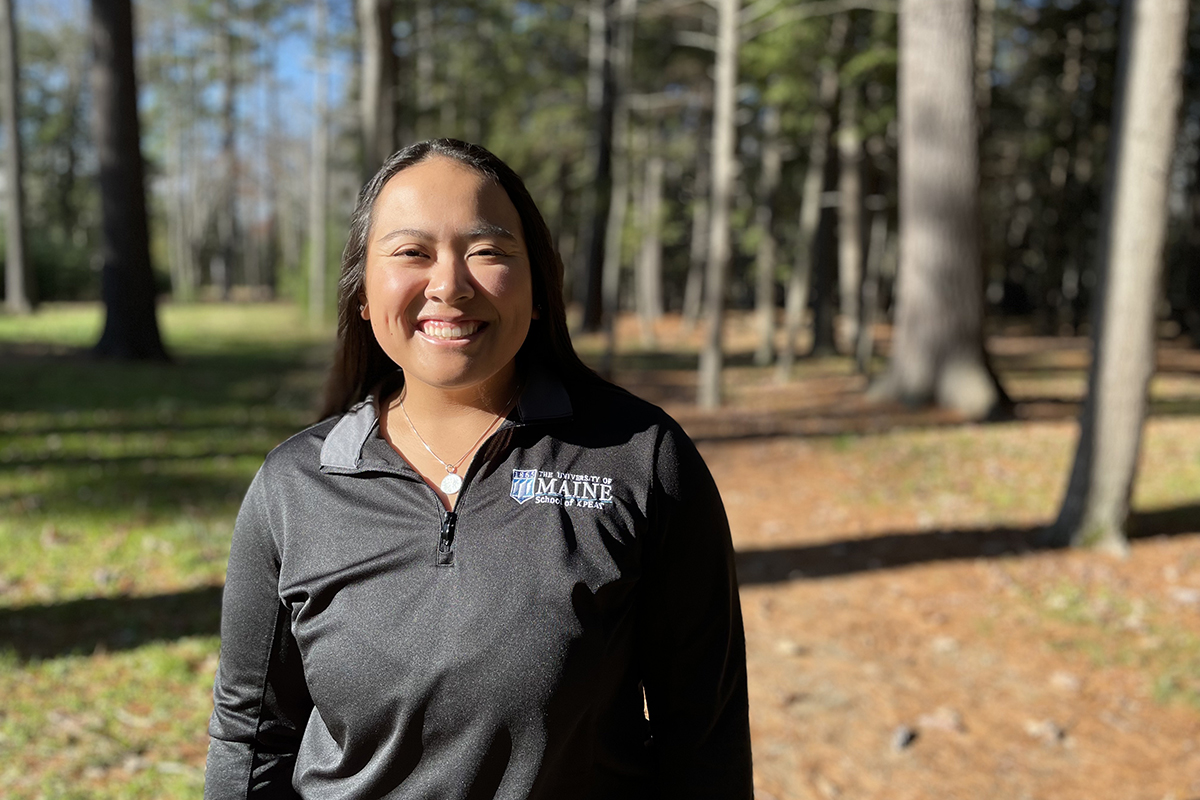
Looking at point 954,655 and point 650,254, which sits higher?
point 650,254

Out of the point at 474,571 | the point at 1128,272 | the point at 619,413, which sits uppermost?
the point at 1128,272

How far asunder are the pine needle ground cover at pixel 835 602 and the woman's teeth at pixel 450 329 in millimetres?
2928

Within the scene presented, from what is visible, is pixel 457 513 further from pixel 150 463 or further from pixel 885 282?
pixel 885 282

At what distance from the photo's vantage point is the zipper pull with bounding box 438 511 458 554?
5.33ft

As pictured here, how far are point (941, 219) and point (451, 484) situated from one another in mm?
10860

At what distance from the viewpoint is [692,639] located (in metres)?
1.72

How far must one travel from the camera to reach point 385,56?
1160 cm

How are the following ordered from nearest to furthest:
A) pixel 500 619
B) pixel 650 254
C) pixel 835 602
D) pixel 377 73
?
pixel 500 619 < pixel 835 602 < pixel 377 73 < pixel 650 254

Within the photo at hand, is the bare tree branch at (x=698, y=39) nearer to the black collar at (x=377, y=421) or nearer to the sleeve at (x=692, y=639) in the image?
the black collar at (x=377, y=421)

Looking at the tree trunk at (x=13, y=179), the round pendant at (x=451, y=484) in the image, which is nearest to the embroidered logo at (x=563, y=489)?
the round pendant at (x=451, y=484)

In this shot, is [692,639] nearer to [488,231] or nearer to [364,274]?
[488,231]

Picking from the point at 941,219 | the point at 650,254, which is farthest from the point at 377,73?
the point at 650,254

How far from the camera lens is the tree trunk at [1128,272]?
5.75 m

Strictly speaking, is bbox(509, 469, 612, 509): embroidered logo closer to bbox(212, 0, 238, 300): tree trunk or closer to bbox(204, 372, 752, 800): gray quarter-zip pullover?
bbox(204, 372, 752, 800): gray quarter-zip pullover
